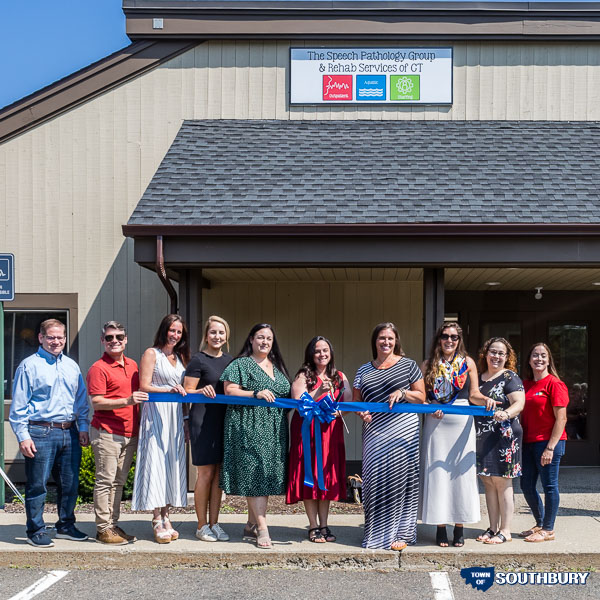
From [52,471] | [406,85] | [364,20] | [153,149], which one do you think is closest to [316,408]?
[52,471]

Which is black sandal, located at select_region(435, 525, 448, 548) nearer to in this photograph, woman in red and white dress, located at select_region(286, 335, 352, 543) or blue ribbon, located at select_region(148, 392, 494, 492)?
woman in red and white dress, located at select_region(286, 335, 352, 543)

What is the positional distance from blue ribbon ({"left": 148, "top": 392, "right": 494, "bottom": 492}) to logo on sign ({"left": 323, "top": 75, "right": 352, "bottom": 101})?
5.56 meters

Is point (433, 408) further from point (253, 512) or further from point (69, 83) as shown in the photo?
point (69, 83)

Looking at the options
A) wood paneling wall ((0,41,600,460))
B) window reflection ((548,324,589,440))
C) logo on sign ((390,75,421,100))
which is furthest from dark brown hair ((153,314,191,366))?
window reflection ((548,324,589,440))

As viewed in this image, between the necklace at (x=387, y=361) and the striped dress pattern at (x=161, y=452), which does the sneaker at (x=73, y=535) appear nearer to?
the striped dress pattern at (x=161, y=452)

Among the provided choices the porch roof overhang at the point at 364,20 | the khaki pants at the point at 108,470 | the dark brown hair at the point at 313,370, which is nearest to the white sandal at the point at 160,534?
the khaki pants at the point at 108,470

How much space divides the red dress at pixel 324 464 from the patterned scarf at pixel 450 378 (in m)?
0.79

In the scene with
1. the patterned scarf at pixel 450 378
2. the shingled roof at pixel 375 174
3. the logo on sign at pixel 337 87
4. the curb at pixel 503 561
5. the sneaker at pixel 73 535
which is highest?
the logo on sign at pixel 337 87

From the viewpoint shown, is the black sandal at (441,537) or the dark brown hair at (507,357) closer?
the black sandal at (441,537)

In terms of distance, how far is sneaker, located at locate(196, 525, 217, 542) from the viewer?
5660mm

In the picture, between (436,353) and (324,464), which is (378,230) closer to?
(436,353)

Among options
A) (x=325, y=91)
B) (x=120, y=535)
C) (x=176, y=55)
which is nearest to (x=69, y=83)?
(x=176, y=55)

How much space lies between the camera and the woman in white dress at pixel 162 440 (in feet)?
18.1

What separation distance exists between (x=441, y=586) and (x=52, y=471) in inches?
125
